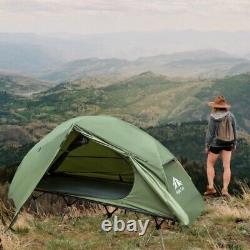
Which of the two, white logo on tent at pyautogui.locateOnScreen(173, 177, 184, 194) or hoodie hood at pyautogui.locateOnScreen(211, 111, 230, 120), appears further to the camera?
hoodie hood at pyautogui.locateOnScreen(211, 111, 230, 120)

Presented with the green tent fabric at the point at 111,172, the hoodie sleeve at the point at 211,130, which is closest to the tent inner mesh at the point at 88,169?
the green tent fabric at the point at 111,172

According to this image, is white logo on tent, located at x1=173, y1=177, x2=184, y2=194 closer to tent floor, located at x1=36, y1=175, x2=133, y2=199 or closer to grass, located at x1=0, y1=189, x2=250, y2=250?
grass, located at x1=0, y1=189, x2=250, y2=250

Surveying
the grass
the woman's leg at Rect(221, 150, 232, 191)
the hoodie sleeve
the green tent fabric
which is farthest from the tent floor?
the woman's leg at Rect(221, 150, 232, 191)

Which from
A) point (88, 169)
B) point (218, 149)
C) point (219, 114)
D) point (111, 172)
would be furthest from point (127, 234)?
point (219, 114)

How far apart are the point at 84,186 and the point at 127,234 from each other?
6.89 ft

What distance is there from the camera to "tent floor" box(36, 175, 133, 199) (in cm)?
1070

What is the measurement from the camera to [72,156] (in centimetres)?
1218


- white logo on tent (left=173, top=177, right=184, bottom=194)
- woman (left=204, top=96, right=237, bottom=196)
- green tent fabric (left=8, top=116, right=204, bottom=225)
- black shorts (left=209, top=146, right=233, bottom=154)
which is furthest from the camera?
black shorts (left=209, top=146, right=233, bottom=154)

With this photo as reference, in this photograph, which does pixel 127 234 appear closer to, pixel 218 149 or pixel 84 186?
pixel 84 186

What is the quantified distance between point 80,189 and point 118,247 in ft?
8.07

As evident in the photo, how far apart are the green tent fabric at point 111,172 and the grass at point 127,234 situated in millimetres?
494

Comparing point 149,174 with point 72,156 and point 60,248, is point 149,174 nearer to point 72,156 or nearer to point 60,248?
point 60,248

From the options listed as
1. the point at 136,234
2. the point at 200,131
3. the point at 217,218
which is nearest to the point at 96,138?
the point at 136,234

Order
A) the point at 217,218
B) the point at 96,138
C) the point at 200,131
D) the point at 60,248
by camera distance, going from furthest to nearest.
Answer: the point at 200,131, the point at 217,218, the point at 96,138, the point at 60,248
